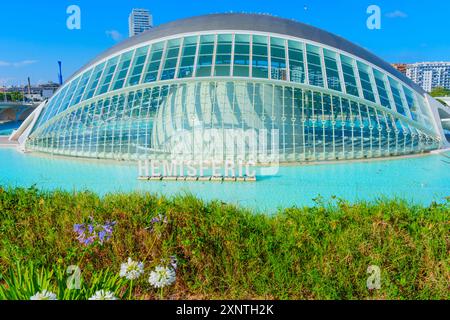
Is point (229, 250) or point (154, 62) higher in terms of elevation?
point (154, 62)

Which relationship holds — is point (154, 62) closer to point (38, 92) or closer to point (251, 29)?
point (251, 29)

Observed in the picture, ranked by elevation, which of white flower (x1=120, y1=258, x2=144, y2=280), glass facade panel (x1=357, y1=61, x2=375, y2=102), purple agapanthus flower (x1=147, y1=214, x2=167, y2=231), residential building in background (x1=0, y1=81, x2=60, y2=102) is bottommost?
white flower (x1=120, y1=258, x2=144, y2=280)

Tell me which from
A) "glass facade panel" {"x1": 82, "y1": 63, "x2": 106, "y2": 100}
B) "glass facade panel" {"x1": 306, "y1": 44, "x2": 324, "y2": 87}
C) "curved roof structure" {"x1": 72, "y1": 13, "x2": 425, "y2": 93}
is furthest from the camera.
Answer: "glass facade panel" {"x1": 82, "y1": 63, "x2": 106, "y2": 100}

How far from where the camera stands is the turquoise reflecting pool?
10.5m

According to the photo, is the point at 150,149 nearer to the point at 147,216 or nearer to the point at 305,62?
the point at 305,62

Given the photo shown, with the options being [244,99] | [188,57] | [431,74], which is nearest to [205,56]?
[188,57]

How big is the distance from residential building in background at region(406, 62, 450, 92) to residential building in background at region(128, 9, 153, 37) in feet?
457

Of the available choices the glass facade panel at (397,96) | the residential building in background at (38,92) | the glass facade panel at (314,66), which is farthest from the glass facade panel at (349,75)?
the residential building in background at (38,92)

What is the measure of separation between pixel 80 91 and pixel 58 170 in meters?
5.39

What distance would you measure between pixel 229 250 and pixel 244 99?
11.5 m

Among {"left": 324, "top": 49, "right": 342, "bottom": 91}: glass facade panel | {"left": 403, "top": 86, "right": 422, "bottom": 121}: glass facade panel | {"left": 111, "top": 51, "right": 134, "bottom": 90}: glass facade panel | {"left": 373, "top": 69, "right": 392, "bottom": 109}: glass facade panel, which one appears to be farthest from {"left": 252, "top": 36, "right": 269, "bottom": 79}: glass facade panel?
{"left": 403, "top": 86, "right": 422, "bottom": 121}: glass facade panel

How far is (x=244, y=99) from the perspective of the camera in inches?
616

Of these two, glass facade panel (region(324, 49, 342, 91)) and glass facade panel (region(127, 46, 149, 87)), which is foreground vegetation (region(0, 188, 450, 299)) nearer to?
glass facade panel (region(324, 49, 342, 91))

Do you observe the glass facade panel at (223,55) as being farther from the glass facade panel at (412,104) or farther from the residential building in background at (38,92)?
the residential building in background at (38,92)
